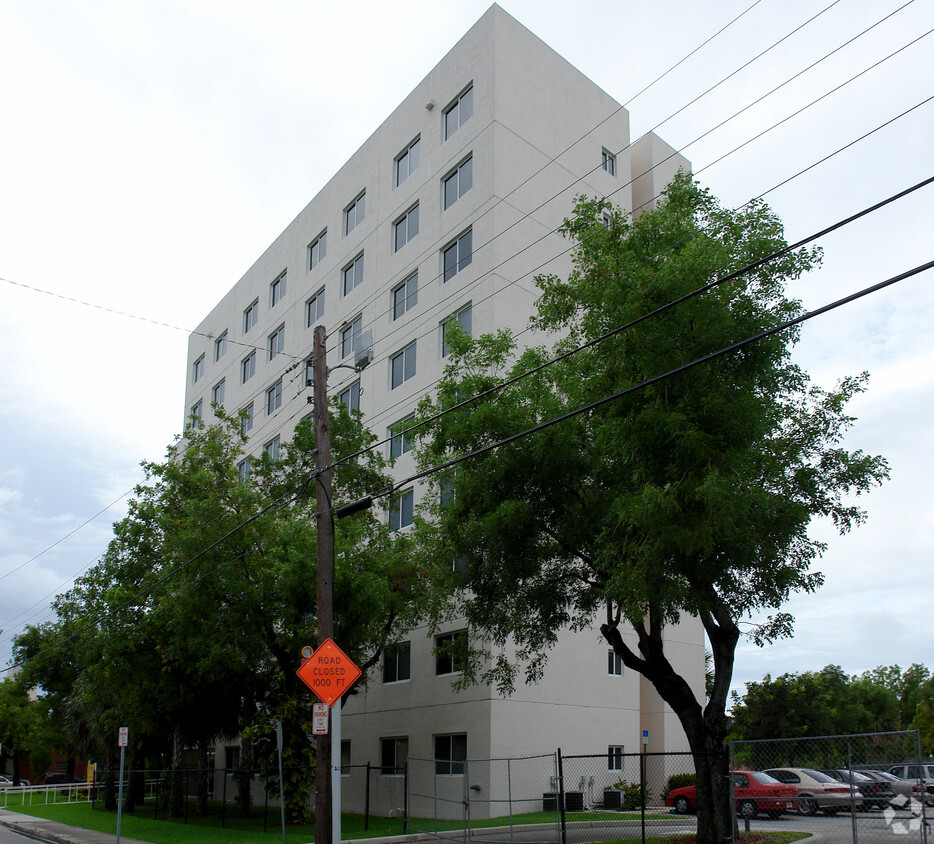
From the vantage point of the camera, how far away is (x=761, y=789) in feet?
83.3

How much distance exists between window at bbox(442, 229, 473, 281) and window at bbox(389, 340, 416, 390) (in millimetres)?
3229

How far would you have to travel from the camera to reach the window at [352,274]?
40356 mm

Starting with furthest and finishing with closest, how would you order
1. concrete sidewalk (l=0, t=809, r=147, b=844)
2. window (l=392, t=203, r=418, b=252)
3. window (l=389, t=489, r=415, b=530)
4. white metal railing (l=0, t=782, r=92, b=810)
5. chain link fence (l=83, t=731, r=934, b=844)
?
white metal railing (l=0, t=782, r=92, b=810) → window (l=392, t=203, r=418, b=252) → window (l=389, t=489, r=415, b=530) → concrete sidewalk (l=0, t=809, r=147, b=844) → chain link fence (l=83, t=731, r=934, b=844)

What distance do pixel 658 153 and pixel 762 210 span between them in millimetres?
25747

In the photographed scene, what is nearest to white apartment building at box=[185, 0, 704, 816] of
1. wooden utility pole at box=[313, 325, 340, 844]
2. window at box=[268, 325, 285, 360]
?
window at box=[268, 325, 285, 360]

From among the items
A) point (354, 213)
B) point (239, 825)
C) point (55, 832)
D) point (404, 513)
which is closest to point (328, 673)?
point (239, 825)

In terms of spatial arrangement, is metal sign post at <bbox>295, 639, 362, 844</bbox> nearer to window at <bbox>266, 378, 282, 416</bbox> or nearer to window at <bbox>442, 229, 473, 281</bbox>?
window at <bbox>442, 229, 473, 281</bbox>

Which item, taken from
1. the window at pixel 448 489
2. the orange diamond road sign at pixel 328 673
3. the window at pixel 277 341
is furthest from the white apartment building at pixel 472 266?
the orange diamond road sign at pixel 328 673

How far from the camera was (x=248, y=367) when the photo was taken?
52.3 m

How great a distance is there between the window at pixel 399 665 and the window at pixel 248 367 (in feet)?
74.3

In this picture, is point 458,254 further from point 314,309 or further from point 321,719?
point 321,719

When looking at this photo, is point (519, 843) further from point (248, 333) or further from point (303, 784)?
point (248, 333)

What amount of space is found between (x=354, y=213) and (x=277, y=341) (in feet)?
30.9

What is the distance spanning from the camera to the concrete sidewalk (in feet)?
79.0
